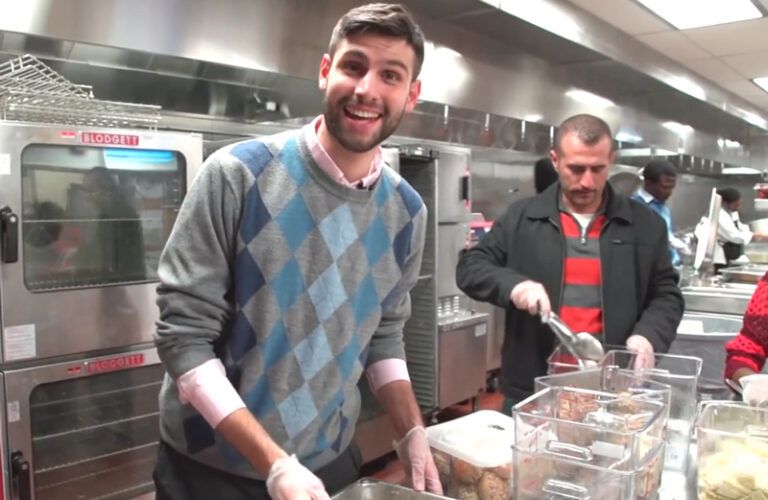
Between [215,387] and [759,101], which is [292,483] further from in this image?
[759,101]

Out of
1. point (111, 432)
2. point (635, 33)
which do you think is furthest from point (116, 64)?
point (635, 33)

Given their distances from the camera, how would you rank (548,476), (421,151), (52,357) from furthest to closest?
(421,151) → (52,357) → (548,476)

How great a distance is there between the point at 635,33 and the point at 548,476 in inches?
150

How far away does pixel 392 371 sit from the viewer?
1353 millimetres

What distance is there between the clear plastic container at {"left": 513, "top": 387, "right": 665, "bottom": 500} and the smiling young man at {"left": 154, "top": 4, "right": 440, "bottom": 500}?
225mm

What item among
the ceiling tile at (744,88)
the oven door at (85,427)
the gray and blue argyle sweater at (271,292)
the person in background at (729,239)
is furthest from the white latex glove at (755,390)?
the ceiling tile at (744,88)

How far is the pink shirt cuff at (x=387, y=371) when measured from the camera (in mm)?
1351

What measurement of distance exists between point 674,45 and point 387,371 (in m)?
3.95

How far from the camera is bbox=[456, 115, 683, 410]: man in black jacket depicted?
1.76 metres

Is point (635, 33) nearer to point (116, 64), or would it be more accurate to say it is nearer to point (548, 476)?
point (116, 64)

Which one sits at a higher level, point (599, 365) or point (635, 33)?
point (635, 33)

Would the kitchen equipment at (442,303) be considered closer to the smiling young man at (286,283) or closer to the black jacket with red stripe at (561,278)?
the black jacket with red stripe at (561,278)

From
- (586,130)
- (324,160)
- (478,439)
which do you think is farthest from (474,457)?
(586,130)

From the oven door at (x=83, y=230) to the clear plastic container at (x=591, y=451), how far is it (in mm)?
1867
